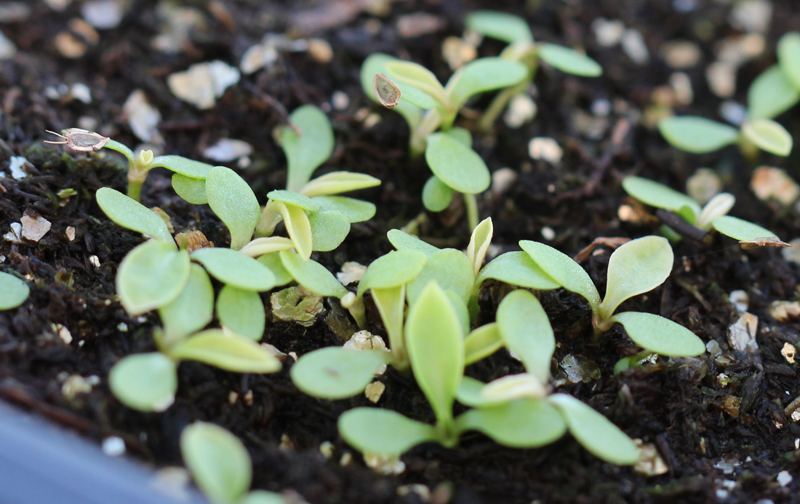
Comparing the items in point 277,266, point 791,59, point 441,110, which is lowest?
point 277,266

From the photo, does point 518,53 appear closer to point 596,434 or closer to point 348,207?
point 348,207

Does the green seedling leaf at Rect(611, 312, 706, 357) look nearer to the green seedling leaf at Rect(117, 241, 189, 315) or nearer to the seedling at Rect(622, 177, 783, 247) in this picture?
the seedling at Rect(622, 177, 783, 247)

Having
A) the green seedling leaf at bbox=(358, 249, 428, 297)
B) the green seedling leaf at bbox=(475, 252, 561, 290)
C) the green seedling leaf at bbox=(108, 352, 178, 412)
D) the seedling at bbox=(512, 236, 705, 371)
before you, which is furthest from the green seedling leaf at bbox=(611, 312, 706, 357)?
the green seedling leaf at bbox=(108, 352, 178, 412)

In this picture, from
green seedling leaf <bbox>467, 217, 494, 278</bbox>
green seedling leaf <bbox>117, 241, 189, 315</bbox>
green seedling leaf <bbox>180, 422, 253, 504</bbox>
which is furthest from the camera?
green seedling leaf <bbox>467, 217, 494, 278</bbox>

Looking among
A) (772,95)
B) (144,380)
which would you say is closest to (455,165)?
(144,380)

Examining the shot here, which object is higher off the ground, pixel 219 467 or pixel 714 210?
pixel 714 210

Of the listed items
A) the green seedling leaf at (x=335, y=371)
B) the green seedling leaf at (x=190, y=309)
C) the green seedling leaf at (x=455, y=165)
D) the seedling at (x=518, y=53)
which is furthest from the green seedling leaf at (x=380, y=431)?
the seedling at (x=518, y=53)

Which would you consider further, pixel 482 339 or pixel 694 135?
pixel 694 135
